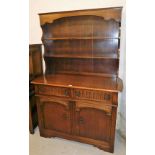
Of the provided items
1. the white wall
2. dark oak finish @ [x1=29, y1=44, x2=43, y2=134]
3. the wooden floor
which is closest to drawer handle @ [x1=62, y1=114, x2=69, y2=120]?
the wooden floor

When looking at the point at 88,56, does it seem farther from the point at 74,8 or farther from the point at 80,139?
the point at 80,139

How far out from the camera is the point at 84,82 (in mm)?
2064

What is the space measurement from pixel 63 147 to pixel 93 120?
59 centimetres

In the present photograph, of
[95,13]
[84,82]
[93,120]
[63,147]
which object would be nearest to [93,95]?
[84,82]

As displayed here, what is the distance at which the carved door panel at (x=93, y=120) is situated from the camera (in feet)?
6.40

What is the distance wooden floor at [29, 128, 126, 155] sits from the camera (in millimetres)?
2086

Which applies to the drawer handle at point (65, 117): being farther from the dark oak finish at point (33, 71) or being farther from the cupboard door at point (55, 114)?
the dark oak finish at point (33, 71)

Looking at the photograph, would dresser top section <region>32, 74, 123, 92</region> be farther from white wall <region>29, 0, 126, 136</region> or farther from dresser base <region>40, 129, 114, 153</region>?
dresser base <region>40, 129, 114, 153</region>

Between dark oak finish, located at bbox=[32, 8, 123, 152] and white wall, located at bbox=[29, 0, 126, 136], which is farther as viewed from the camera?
white wall, located at bbox=[29, 0, 126, 136]

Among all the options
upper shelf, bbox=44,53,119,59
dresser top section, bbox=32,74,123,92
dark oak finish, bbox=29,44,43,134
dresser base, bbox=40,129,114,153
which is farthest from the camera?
dark oak finish, bbox=29,44,43,134
